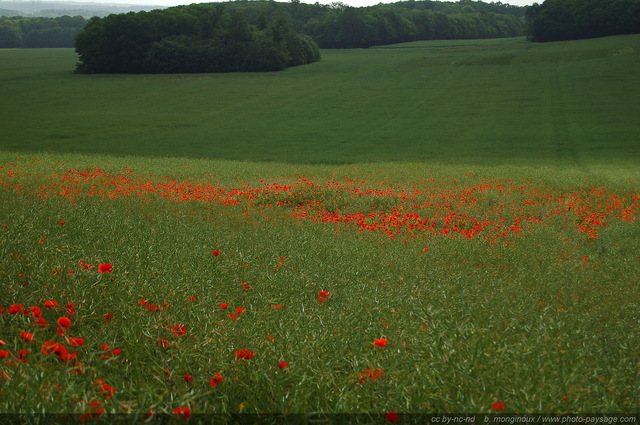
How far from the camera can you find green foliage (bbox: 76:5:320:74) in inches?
2714

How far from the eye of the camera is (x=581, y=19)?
273 feet

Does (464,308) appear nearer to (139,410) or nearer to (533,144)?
(139,410)

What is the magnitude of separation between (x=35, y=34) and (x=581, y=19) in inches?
4535

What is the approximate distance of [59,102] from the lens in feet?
154

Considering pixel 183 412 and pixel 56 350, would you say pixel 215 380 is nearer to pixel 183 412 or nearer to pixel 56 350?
pixel 183 412

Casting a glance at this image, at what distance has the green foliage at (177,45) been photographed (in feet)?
226

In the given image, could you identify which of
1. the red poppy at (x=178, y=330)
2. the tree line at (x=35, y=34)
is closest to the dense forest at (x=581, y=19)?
the red poppy at (x=178, y=330)

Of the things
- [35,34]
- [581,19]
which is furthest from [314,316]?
[35,34]

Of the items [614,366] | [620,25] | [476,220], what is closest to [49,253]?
[614,366]

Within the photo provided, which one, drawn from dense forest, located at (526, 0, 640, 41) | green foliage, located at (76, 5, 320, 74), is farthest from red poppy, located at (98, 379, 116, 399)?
dense forest, located at (526, 0, 640, 41)

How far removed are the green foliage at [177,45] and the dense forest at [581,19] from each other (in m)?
42.0

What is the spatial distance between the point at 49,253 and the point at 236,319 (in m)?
2.05

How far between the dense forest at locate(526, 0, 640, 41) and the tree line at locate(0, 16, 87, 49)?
331 feet

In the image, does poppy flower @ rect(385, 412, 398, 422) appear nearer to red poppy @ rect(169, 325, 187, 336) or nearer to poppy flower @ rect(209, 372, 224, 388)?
poppy flower @ rect(209, 372, 224, 388)
